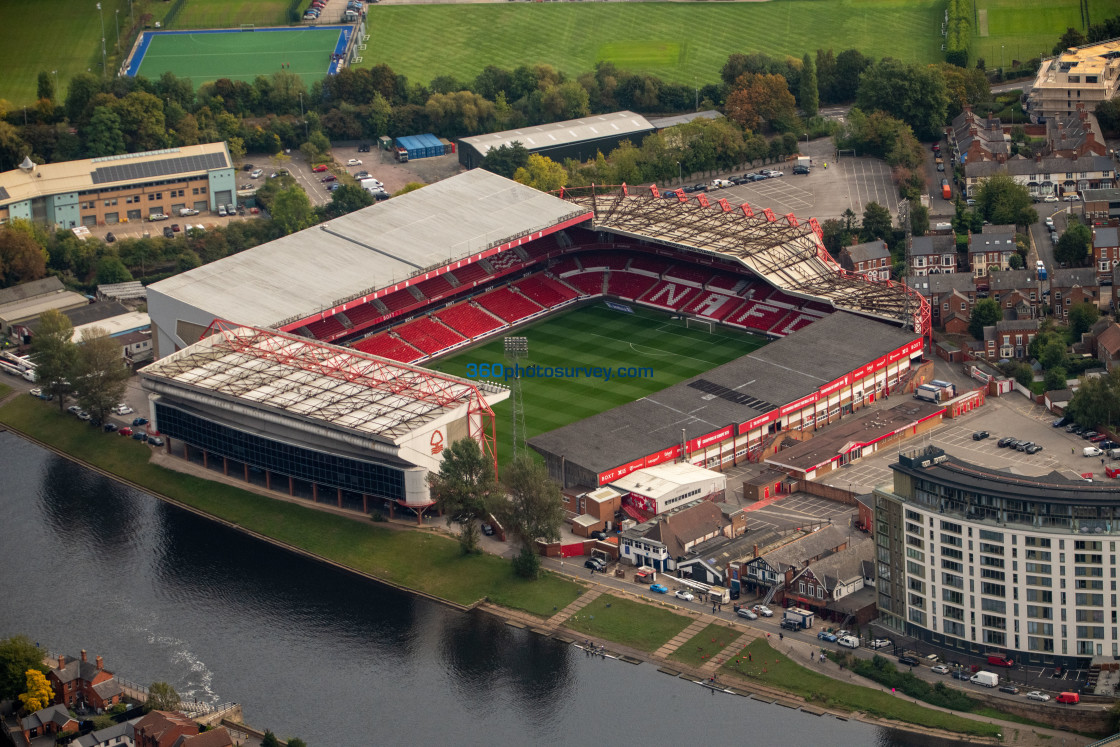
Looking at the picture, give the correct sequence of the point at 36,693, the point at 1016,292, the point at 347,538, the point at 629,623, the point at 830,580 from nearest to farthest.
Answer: the point at 36,693
the point at 830,580
the point at 629,623
the point at 347,538
the point at 1016,292

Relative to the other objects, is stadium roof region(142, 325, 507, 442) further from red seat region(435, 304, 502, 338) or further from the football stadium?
red seat region(435, 304, 502, 338)

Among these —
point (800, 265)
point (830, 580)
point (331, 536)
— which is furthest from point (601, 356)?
point (830, 580)

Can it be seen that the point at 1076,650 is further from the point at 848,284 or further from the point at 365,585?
the point at 848,284

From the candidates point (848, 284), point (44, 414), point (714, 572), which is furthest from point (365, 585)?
point (848, 284)

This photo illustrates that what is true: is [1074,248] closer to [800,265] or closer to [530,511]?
[800,265]

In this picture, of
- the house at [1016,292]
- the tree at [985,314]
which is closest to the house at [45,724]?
the tree at [985,314]

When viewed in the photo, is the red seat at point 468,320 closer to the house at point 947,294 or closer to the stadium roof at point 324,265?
the stadium roof at point 324,265
